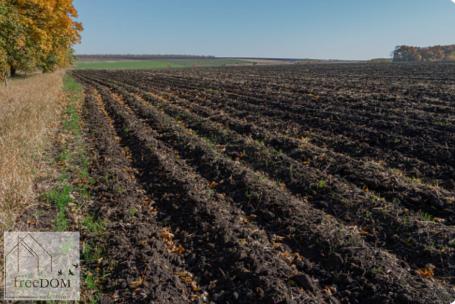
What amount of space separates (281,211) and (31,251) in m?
3.63

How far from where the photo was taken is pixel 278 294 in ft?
11.5

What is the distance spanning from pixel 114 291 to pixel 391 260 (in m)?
3.32

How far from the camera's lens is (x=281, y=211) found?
5277 mm

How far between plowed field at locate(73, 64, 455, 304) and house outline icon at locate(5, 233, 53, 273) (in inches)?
30.6

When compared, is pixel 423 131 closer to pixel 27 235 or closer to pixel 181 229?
pixel 181 229

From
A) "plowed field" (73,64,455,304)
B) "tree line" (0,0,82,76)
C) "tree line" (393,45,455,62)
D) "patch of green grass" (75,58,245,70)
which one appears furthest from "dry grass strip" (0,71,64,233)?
"tree line" (393,45,455,62)

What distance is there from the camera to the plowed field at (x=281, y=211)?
3736 mm

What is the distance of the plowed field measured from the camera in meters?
3.74

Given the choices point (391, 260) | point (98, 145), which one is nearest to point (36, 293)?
point (391, 260)

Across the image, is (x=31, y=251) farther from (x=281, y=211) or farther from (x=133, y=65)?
(x=133, y=65)

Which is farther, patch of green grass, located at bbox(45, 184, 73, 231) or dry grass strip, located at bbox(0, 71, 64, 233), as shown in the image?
dry grass strip, located at bbox(0, 71, 64, 233)

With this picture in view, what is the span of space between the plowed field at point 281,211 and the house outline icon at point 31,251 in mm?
777

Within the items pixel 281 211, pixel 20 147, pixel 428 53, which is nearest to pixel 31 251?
pixel 281 211

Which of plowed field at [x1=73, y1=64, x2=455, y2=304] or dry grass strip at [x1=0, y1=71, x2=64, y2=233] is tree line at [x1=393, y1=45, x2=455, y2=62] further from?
dry grass strip at [x1=0, y1=71, x2=64, y2=233]
